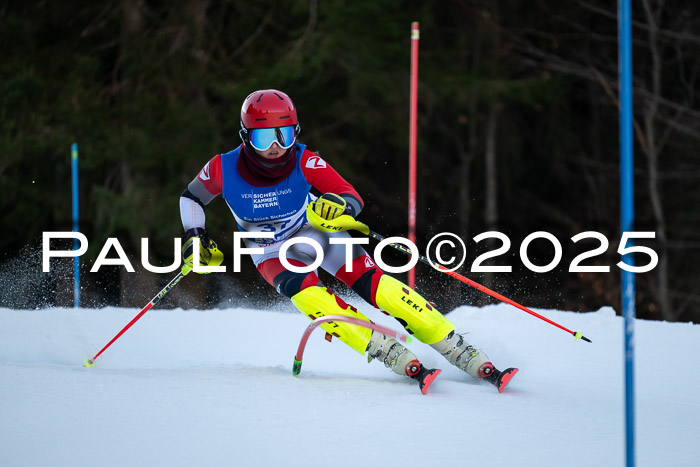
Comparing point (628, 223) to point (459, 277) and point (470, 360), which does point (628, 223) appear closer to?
point (470, 360)

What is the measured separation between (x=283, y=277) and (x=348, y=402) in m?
0.75

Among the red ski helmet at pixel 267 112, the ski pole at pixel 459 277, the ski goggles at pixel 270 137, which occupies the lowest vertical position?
the ski pole at pixel 459 277

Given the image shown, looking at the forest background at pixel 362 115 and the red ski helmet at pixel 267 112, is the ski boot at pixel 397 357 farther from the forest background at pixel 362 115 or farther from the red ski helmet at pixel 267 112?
the forest background at pixel 362 115

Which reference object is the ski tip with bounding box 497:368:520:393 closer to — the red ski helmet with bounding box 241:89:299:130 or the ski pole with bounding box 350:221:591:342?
the ski pole with bounding box 350:221:591:342

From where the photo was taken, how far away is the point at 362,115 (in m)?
11.2

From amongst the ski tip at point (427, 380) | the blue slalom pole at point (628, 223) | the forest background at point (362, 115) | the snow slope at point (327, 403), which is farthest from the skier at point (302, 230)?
the forest background at point (362, 115)

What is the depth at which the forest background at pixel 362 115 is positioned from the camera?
10.1 metres

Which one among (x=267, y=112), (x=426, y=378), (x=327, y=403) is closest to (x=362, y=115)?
(x=267, y=112)

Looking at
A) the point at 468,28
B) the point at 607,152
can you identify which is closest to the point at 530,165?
the point at 607,152

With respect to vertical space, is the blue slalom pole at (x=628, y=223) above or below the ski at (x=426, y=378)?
above

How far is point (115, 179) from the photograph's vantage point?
452 inches

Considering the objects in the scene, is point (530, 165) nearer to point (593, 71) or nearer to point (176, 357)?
point (593, 71)

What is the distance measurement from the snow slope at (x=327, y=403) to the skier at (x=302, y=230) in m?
0.15

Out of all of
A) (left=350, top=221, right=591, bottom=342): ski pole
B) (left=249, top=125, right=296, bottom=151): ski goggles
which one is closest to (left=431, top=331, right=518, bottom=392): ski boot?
(left=350, top=221, right=591, bottom=342): ski pole
